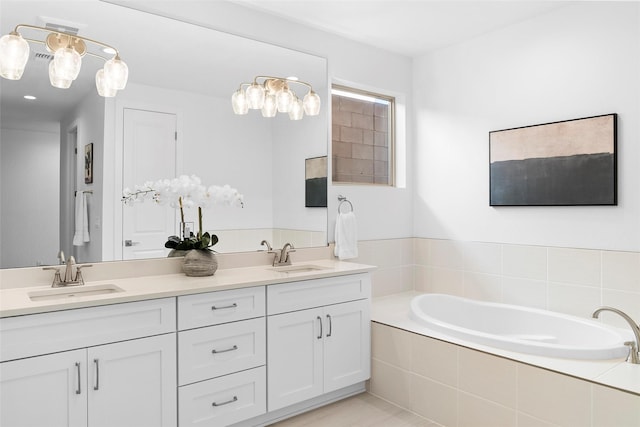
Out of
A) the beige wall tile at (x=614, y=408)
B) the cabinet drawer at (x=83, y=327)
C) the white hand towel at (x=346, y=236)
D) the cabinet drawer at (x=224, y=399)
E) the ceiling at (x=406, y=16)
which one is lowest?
the cabinet drawer at (x=224, y=399)

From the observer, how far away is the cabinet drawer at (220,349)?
2.07 m

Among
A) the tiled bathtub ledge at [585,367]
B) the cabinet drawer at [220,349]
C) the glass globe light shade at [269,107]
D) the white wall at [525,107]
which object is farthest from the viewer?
the glass globe light shade at [269,107]

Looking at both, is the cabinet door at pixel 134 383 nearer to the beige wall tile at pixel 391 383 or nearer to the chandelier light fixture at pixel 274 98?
the beige wall tile at pixel 391 383

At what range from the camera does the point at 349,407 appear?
106 inches

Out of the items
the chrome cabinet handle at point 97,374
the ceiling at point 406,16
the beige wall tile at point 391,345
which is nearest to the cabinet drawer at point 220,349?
the chrome cabinet handle at point 97,374

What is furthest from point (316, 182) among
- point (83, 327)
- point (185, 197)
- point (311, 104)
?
point (83, 327)

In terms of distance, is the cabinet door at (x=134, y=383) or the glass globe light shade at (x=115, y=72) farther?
the glass globe light shade at (x=115, y=72)

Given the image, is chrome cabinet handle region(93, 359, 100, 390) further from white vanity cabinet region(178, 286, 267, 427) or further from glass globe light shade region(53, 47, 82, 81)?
glass globe light shade region(53, 47, 82, 81)

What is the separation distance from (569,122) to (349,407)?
90.7 inches

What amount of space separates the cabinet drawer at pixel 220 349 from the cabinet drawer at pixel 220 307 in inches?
1.3

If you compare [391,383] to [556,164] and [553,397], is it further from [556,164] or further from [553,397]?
[556,164]

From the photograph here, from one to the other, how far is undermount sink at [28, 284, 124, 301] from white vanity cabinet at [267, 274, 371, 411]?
816mm

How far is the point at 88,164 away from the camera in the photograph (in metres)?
2.30

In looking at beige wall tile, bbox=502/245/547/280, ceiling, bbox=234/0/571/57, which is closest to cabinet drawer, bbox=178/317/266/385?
beige wall tile, bbox=502/245/547/280
